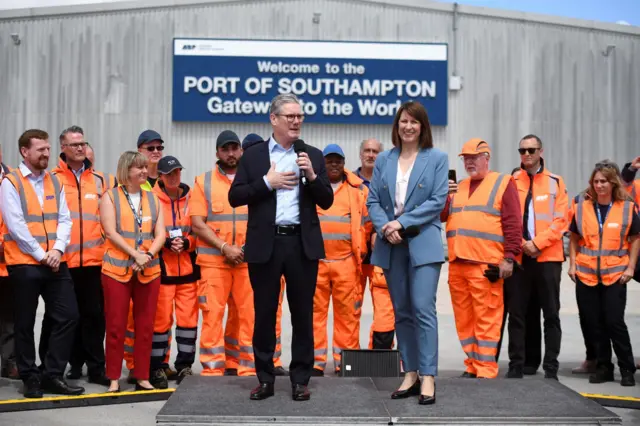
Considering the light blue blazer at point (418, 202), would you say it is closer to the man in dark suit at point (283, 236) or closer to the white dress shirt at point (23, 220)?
the man in dark suit at point (283, 236)

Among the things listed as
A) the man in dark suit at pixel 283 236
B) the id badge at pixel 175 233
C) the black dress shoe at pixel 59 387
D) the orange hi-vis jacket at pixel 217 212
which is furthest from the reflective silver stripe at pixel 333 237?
the black dress shoe at pixel 59 387

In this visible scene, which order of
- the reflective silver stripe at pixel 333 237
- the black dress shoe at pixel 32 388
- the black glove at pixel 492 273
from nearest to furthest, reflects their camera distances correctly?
1. the black dress shoe at pixel 32 388
2. the black glove at pixel 492 273
3. the reflective silver stripe at pixel 333 237

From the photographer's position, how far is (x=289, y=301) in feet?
18.0

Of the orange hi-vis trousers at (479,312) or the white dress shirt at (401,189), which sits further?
the orange hi-vis trousers at (479,312)

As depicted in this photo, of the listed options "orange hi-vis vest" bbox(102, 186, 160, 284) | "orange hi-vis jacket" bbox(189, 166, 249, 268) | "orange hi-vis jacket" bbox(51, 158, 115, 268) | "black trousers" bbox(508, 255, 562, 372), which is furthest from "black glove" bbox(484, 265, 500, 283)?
"orange hi-vis jacket" bbox(51, 158, 115, 268)

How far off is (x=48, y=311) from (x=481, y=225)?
3.55 m

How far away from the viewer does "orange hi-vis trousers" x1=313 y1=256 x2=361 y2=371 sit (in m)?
7.52

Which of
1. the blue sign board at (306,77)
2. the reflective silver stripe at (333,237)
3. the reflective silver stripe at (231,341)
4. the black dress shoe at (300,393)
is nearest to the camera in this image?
the black dress shoe at (300,393)

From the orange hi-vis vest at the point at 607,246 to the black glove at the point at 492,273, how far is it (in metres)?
1.08

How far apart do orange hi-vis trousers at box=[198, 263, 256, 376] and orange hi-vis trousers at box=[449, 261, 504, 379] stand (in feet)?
5.77

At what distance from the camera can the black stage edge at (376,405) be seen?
493 cm

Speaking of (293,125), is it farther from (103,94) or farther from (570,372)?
(103,94)

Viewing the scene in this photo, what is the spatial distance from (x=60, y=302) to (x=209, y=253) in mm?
1248

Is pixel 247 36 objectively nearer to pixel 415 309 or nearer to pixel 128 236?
pixel 128 236
